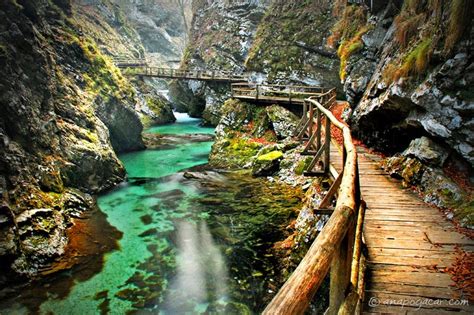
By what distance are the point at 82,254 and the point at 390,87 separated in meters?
10.2

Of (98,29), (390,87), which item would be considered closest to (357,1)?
(390,87)

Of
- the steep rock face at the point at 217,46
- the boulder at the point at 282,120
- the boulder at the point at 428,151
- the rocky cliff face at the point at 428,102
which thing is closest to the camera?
the rocky cliff face at the point at 428,102

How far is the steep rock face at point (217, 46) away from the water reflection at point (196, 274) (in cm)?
2574

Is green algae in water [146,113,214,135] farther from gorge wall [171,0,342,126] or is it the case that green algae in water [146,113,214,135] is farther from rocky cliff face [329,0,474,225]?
rocky cliff face [329,0,474,225]

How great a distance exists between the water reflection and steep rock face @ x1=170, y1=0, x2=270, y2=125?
25.7 meters

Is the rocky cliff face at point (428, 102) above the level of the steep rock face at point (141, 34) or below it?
below

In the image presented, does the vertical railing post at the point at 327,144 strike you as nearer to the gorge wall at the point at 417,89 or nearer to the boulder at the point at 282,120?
the gorge wall at the point at 417,89

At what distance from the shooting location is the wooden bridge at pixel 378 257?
2.22m

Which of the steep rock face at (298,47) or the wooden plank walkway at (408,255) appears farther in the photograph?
the steep rock face at (298,47)

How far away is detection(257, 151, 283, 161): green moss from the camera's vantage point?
16.1m

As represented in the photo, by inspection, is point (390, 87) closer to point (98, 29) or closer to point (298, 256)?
point (298, 256)

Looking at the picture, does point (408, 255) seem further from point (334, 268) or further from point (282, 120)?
point (282, 120)

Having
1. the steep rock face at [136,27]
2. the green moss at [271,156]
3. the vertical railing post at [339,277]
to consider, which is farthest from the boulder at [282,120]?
the steep rock face at [136,27]

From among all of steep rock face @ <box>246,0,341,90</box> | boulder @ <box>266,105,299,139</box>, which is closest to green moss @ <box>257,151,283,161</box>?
boulder @ <box>266,105,299,139</box>
